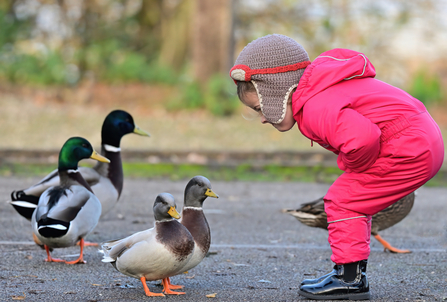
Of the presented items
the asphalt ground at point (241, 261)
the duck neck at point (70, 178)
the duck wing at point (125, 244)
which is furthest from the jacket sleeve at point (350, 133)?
the duck neck at point (70, 178)

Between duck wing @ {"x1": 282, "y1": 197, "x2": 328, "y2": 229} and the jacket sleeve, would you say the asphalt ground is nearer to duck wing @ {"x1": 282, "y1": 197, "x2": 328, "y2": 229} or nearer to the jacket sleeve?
duck wing @ {"x1": 282, "y1": 197, "x2": 328, "y2": 229}

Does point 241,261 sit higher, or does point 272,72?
point 272,72

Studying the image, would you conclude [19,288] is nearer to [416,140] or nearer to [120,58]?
[416,140]

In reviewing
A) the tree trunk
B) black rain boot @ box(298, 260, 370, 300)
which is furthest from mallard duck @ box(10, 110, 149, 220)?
the tree trunk

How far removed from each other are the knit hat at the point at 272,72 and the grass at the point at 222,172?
5307mm

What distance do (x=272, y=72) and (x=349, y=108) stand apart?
447mm

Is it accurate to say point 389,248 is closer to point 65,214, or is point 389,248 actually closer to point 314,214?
point 314,214

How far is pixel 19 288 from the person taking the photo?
11.5 feet

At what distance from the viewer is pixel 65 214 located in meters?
4.14

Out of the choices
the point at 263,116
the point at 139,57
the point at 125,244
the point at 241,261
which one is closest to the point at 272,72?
the point at 263,116

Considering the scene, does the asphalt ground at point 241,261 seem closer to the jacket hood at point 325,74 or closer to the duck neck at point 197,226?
the duck neck at point 197,226

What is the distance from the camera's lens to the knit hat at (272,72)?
3305 millimetres

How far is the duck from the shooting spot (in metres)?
3.59

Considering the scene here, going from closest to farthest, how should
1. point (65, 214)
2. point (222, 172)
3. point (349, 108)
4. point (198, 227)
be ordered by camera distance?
point (349, 108)
point (198, 227)
point (65, 214)
point (222, 172)
